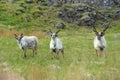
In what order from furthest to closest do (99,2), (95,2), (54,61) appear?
(99,2), (95,2), (54,61)

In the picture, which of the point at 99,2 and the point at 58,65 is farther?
the point at 99,2

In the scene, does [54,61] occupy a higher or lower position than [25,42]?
lower

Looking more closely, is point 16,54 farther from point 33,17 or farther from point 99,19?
point 99,19

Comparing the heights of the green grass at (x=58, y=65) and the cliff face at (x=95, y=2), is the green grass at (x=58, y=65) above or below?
above

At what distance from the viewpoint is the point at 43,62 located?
82.5 feet

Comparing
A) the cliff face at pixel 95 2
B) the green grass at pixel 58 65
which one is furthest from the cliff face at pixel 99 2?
the green grass at pixel 58 65

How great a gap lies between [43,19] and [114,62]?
55673mm

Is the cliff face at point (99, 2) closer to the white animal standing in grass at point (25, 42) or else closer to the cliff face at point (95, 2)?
the cliff face at point (95, 2)

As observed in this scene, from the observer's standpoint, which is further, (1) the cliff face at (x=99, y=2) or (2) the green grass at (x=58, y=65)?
(1) the cliff face at (x=99, y=2)

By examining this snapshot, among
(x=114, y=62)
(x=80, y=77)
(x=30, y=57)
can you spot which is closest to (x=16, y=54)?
(x=30, y=57)

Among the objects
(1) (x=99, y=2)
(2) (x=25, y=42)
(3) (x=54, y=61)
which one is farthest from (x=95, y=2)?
(3) (x=54, y=61)

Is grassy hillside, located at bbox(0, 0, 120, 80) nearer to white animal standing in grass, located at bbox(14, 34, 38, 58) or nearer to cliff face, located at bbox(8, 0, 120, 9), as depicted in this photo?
white animal standing in grass, located at bbox(14, 34, 38, 58)

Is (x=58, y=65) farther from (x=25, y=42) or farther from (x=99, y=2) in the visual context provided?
(x=99, y=2)

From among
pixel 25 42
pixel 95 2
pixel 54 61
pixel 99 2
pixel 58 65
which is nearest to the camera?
pixel 58 65
